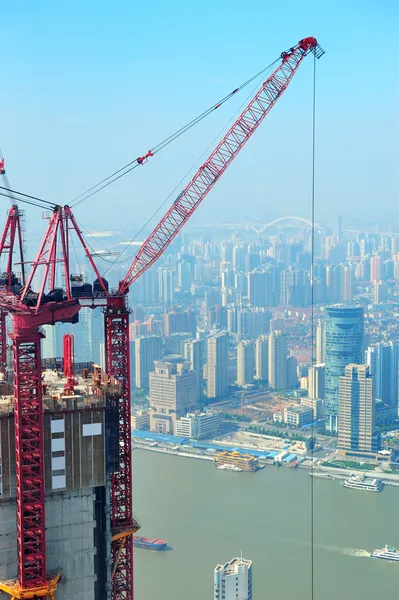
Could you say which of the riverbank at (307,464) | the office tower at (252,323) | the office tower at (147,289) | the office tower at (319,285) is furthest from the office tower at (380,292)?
the riverbank at (307,464)

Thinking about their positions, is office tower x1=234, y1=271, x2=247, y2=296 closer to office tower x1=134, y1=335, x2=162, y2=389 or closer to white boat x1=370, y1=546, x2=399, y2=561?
office tower x1=134, y1=335, x2=162, y2=389

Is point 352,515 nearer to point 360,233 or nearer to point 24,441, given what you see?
point 24,441

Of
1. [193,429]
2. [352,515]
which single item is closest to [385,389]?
[193,429]

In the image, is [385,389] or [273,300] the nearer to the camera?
[385,389]

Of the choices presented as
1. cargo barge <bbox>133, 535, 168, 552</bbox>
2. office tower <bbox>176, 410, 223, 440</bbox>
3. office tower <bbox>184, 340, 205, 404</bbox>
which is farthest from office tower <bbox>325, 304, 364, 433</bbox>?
cargo barge <bbox>133, 535, 168, 552</bbox>

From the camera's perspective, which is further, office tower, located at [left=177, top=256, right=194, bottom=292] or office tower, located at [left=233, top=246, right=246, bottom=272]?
office tower, located at [left=233, top=246, right=246, bottom=272]

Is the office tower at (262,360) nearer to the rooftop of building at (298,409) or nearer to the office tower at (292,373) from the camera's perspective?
the office tower at (292,373)
